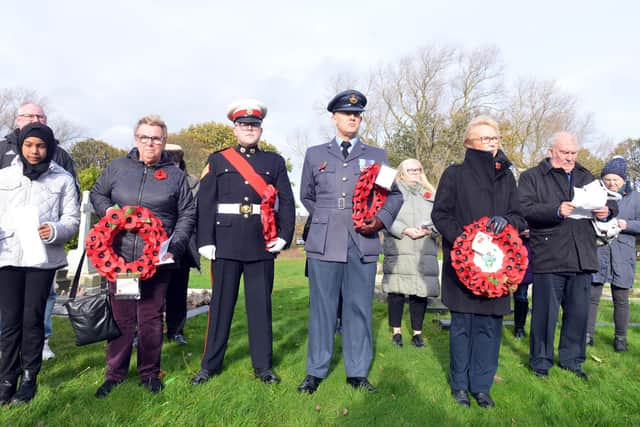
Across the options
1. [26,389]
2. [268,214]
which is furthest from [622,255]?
[26,389]

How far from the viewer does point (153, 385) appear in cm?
377

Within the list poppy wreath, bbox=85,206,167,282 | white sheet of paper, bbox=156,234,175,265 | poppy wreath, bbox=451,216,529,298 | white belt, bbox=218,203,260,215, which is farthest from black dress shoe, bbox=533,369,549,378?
poppy wreath, bbox=85,206,167,282

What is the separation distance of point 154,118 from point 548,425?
13.3 feet

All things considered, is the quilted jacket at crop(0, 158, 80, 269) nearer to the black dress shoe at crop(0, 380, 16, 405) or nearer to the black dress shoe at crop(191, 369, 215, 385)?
the black dress shoe at crop(0, 380, 16, 405)

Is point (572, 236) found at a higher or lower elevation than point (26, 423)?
higher

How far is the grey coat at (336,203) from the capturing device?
13.2 ft

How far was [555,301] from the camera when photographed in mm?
4523

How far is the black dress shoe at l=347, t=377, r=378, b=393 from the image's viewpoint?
390 centimetres

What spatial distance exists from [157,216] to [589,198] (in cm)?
403

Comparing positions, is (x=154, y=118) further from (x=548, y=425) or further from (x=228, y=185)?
(x=548, y=425)

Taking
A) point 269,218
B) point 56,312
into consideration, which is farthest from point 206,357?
point 56,312

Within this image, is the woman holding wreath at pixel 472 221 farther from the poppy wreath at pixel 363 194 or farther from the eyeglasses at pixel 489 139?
the poppy wreath at pixel 363 194

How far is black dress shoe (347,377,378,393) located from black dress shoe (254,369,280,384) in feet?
2.19

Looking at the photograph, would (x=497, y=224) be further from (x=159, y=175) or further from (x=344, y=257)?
(x=159, y=175)
